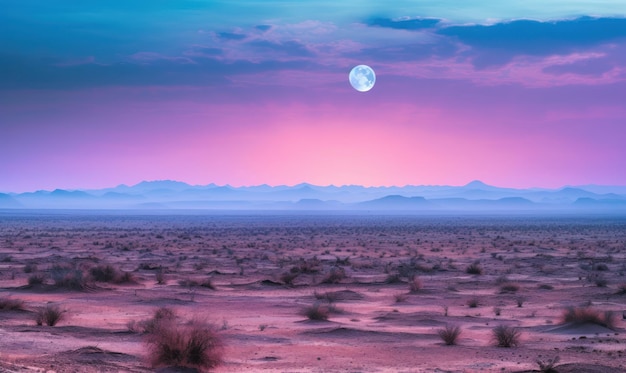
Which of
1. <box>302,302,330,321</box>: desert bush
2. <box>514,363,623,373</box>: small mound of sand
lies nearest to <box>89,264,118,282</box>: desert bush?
<box>302,302,330,321</box>: desert bush

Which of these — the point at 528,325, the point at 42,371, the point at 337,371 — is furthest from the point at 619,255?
the point at 42,371

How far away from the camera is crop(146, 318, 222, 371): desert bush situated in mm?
15633

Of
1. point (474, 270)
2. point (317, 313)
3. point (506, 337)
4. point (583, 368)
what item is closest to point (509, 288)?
point (474, 270)

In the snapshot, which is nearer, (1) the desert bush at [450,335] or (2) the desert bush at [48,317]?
(1) the desert bush at [450,335]

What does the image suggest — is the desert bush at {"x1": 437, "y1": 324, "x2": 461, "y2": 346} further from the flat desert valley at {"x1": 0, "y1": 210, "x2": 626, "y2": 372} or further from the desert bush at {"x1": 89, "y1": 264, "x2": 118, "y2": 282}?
the desert bush at {"x1": 89, "y1": 264, "x2": 118, "y2": 282}

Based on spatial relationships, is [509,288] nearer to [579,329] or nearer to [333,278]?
[333,278]

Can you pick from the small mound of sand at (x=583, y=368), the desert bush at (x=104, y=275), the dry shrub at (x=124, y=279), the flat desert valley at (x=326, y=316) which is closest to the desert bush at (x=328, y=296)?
the flat desert valley at (x=326, y=316)

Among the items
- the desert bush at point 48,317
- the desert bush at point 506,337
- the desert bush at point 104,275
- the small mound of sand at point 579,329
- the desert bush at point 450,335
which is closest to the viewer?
the desert bush at point 506,337

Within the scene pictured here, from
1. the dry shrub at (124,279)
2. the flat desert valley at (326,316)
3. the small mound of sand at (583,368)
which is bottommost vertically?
the flat desert valley at (326,316)

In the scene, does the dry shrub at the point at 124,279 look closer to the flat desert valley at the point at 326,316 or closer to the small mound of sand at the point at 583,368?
the flat desert valley at the point at 326,316

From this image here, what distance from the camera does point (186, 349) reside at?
51.5 feet

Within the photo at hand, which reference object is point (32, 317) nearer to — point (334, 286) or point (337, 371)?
point (337, 371)

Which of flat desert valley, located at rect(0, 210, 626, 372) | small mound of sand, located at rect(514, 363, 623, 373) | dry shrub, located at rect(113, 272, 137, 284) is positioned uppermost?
dry shrub, located at rect(113, 272, 137, 284)

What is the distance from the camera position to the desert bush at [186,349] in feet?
51.3
